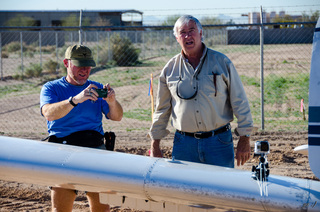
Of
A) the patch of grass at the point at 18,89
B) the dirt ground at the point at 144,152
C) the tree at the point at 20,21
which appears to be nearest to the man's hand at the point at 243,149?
the dirt ground at the point at 144,152

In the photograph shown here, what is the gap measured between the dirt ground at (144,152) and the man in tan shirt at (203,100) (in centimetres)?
172

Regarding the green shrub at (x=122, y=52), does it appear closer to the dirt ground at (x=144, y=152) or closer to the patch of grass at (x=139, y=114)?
the patch of grass at (x=139, y=114)

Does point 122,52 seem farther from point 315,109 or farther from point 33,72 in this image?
point 315,109

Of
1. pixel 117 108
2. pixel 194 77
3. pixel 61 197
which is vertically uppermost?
pixel 194 77

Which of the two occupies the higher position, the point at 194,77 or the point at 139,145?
the point at 194,77

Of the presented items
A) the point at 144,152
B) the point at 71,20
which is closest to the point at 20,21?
the point at 71,20

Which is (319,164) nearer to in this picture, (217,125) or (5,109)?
(217,125)

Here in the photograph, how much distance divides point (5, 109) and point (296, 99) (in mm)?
8414

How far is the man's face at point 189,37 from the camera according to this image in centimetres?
379

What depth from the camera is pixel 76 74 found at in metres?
3.99

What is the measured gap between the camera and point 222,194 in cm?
277

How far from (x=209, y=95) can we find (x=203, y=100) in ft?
0.21

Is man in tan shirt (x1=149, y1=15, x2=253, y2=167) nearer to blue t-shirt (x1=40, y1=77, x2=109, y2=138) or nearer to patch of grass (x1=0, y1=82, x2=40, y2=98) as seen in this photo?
blue t-shirt (x1=40, y1=77, x2=109, y2=138)

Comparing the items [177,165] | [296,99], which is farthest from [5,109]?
[177,165]
